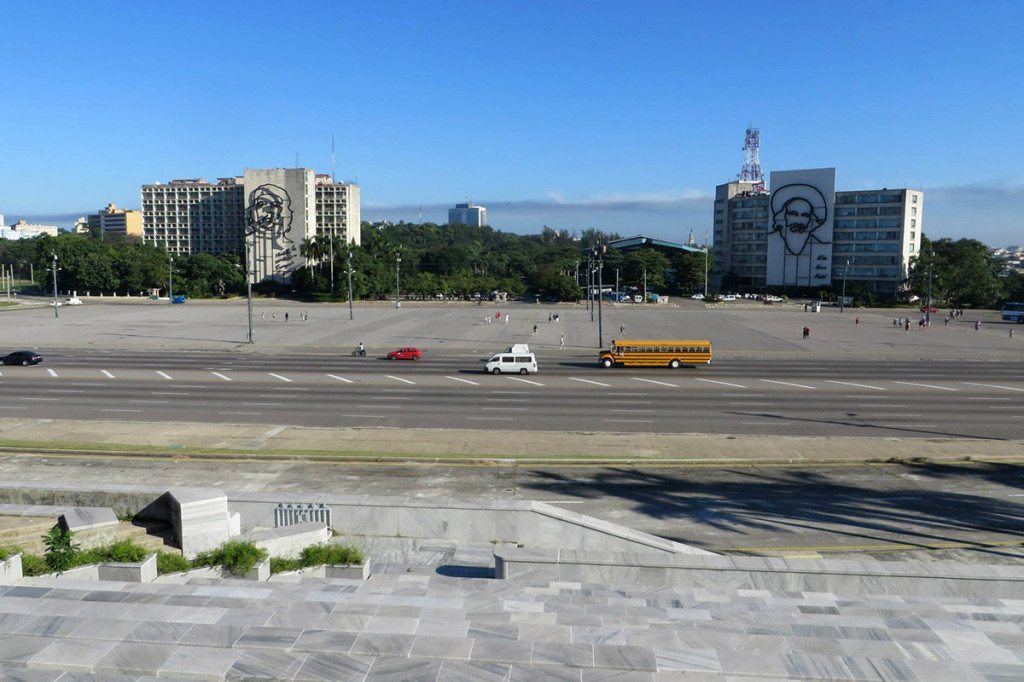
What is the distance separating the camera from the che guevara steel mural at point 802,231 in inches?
5389

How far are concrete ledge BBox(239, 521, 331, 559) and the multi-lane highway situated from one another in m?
14.4

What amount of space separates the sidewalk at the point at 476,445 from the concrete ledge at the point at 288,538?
881 cm

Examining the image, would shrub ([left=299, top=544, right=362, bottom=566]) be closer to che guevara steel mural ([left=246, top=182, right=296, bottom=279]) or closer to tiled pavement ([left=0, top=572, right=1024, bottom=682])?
tiled pavement ([left=0, top=572, right=1024, bottom=682])

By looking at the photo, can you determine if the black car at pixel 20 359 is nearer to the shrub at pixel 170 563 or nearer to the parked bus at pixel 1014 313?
the shrub at pixel 170 563

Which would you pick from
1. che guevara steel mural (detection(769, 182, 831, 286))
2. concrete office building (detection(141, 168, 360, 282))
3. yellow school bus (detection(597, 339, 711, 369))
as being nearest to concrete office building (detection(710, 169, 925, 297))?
che guevara steel mural (detection(769, 182, 831, 286))

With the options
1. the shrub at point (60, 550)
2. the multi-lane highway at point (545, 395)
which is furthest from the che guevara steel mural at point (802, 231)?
the shrub at point (60, 550)

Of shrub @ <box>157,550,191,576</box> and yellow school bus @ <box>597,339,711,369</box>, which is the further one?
yellow school bus @ <box>597,339,711,369</box>

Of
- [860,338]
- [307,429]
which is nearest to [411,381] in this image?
[307,429]

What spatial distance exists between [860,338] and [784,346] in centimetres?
1225

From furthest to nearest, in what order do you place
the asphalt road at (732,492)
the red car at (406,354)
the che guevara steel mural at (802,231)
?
the che guevara steel mural at (802,231)
the red car at (406,354)
the asphalt road at (732,492)

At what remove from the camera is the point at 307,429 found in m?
29.0

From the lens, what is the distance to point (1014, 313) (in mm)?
89188

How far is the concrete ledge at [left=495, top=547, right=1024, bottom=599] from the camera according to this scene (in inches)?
473

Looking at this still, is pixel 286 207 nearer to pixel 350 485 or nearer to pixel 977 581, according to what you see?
pixel 350 485
